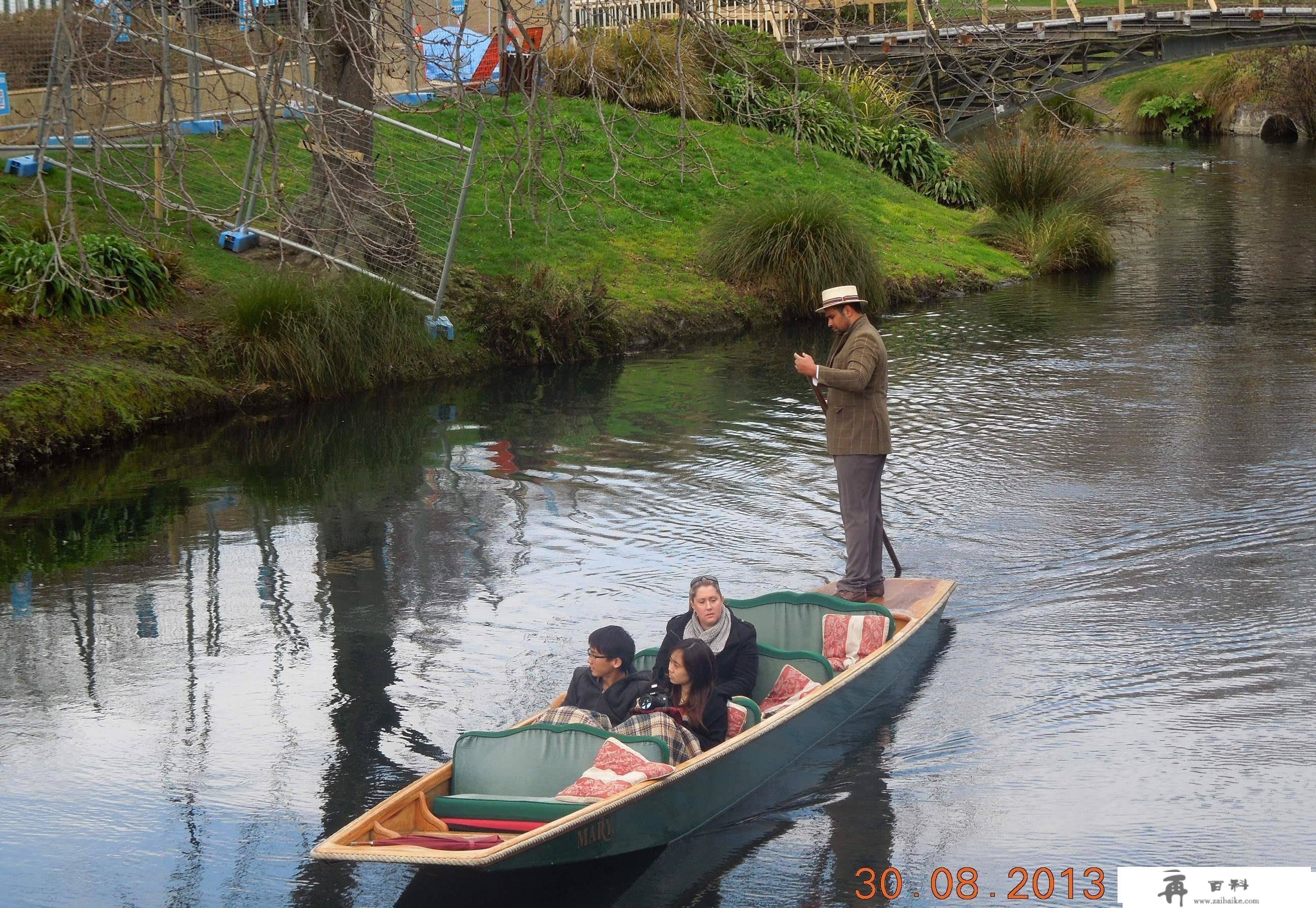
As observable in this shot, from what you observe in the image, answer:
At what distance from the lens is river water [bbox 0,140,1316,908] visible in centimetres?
705

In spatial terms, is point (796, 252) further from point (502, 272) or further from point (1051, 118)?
point (1051, 118)

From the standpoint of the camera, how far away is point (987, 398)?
1697 cm

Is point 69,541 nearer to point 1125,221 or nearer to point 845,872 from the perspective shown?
point 845,872

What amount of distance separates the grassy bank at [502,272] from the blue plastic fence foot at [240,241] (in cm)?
19

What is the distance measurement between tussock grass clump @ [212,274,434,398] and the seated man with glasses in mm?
10268

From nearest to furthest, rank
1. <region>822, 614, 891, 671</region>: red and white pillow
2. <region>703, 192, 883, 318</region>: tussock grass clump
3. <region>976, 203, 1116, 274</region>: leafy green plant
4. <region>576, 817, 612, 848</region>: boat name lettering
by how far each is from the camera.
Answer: <region>576, 817, 612, 848</region>: boat name lettering, <region>822, 614, 891, 671</region>: red and white pillow, <region>703, 192, 883, 318</region>: tussock grass clump, <region>976, 203, 1116, 274</region>: leafy green plant

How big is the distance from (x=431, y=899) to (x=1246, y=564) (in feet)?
22.6

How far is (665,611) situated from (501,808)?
387 cm

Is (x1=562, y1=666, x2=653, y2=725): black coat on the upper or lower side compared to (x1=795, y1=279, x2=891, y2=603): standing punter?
lower

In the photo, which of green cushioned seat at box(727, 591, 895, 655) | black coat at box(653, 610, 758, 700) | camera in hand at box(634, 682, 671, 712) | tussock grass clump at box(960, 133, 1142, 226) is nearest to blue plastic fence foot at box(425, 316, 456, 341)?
green cushioned seat at box(727, 591, 895, 655)
